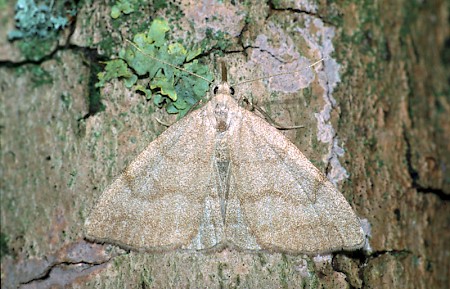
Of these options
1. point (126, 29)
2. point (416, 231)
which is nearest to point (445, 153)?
point (416, 231)

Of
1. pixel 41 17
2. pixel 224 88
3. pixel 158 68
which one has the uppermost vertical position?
pixel 41 17

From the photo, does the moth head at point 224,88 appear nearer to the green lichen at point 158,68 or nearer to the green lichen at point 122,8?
the green lichen at point 158,68

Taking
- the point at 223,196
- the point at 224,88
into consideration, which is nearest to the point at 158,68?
the point at 224,88

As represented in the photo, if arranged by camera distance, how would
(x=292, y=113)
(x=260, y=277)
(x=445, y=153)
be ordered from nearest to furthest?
(x=260, y=277) < (x=292, y=113) < (x=445, y=153)

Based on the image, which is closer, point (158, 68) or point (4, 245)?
point (4, 245)

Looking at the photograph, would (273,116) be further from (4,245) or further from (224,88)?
(4,245)

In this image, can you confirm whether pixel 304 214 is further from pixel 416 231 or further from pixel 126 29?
pixel 126 29

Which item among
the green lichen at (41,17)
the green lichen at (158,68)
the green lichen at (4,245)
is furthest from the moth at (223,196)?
the green lichen at (41,17)

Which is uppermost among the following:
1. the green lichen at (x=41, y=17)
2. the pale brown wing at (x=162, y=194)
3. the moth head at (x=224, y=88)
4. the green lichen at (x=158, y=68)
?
the green lichen at (x=41, y=17)
